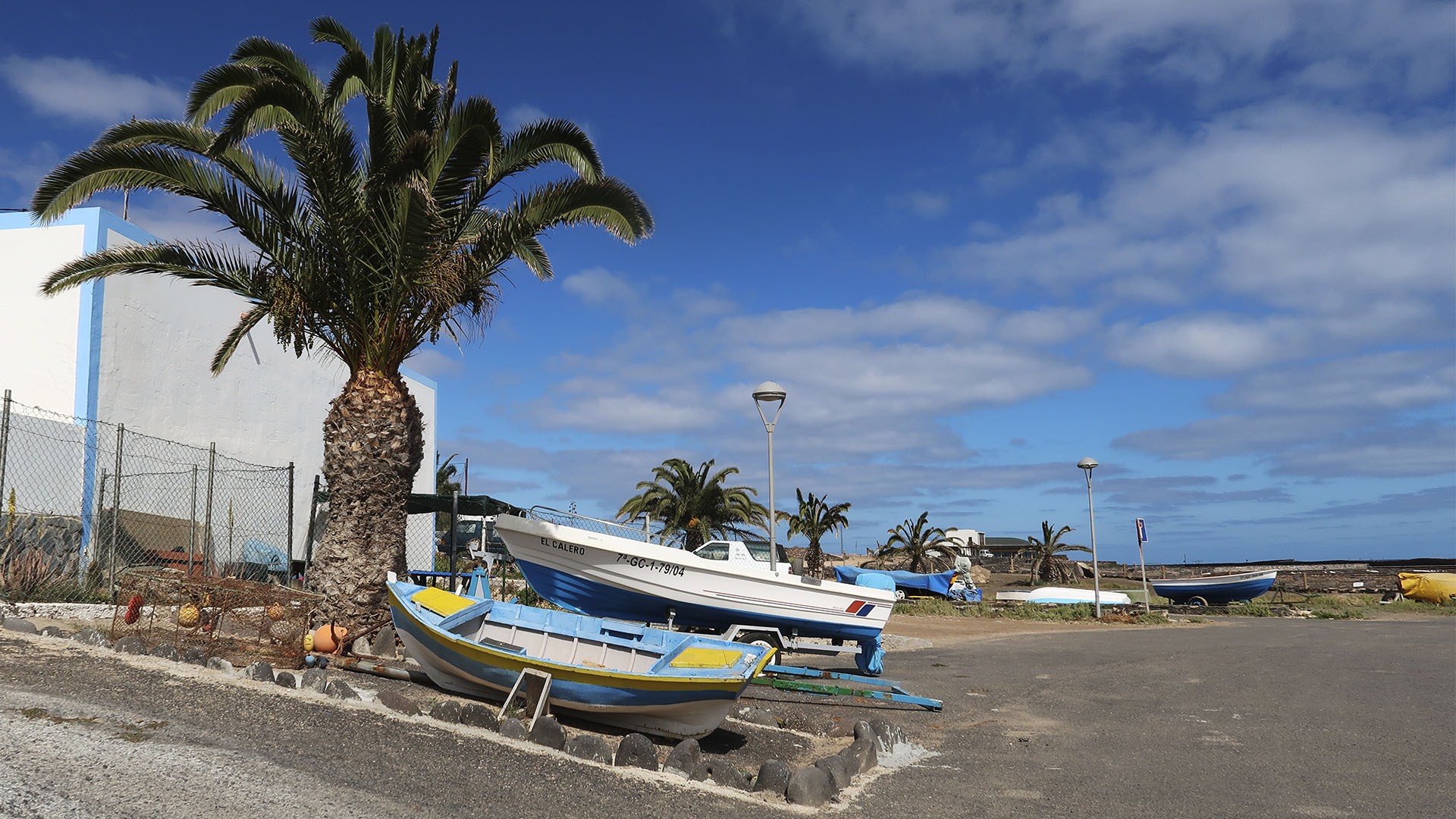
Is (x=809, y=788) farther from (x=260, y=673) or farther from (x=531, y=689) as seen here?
(x=260, y=673)

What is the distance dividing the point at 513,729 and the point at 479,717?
1.14 ft

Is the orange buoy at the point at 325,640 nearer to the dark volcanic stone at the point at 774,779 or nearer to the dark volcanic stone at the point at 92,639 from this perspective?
the dark volcanic stone at the point at 92,639

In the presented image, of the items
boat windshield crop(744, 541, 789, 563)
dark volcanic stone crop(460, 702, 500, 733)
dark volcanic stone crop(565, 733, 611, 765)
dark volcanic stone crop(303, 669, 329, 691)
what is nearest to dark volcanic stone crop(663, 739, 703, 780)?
dark volcanic stone crop(565, 733, 611, 765)

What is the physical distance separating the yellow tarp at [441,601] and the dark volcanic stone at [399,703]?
1.88 metres

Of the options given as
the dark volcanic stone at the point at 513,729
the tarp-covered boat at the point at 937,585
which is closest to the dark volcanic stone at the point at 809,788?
the dark volcanic stone at the point at 513,729

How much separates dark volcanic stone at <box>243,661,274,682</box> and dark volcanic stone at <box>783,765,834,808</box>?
448cm

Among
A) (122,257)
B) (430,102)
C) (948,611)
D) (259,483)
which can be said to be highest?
(430,102)

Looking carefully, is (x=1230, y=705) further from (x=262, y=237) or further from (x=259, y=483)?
(x=259, y=483)

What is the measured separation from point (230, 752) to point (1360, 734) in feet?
31.6

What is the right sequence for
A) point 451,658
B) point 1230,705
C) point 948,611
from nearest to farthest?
point 451,658, point 1230,705, point 948,611

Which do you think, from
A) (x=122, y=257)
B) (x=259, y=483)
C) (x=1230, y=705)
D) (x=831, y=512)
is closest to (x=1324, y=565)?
(x=831, y=512)

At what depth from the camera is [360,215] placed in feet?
33.8

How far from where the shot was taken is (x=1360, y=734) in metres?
8.61

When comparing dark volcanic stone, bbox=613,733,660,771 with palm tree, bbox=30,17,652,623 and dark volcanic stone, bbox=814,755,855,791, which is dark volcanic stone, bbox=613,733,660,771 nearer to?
dark volcanic stone, bbox=814,755,855,791
